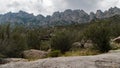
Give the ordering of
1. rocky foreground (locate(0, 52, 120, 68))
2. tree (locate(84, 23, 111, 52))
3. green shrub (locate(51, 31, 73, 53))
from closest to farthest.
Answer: rocky foreground (locate(0, 52, 120, 68))
tree (locate(84, 23, 111, 52))
green shrub (locate(51, 31, 73, 53))

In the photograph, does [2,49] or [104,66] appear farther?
[2,49]

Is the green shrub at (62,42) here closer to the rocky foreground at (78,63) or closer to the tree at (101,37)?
the tree at (101,37)

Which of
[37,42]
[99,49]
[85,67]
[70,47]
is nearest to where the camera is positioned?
[85,67]

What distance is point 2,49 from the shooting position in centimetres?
2244

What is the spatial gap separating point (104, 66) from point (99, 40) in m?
14.8

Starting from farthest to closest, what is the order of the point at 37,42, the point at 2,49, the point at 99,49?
the point at 37,42, the point at 99,49, the point at 2,49

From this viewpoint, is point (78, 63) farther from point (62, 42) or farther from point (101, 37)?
point (62, 42)

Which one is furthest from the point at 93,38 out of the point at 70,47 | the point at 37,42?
the point at 37,42

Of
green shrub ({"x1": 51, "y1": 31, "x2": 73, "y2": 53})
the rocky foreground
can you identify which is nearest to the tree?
green shrub ({"x1": 51, "y1": 31, "x2": 73, "y2": 53})

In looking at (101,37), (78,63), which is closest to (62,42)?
(101,37)

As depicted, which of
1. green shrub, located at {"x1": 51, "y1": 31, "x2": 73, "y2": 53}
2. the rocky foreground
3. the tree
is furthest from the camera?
green shrub, located at {"x1": 51, "y1": 31, "x2": 73, "y2": 53}

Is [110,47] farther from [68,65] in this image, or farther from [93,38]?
[68,65]

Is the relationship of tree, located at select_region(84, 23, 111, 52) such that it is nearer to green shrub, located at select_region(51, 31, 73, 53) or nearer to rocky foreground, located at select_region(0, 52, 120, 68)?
green shrub, located at select_region(51, 31, 73, 53)

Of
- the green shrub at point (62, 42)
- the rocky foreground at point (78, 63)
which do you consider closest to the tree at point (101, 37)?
the green shrub at point (62, 42)
